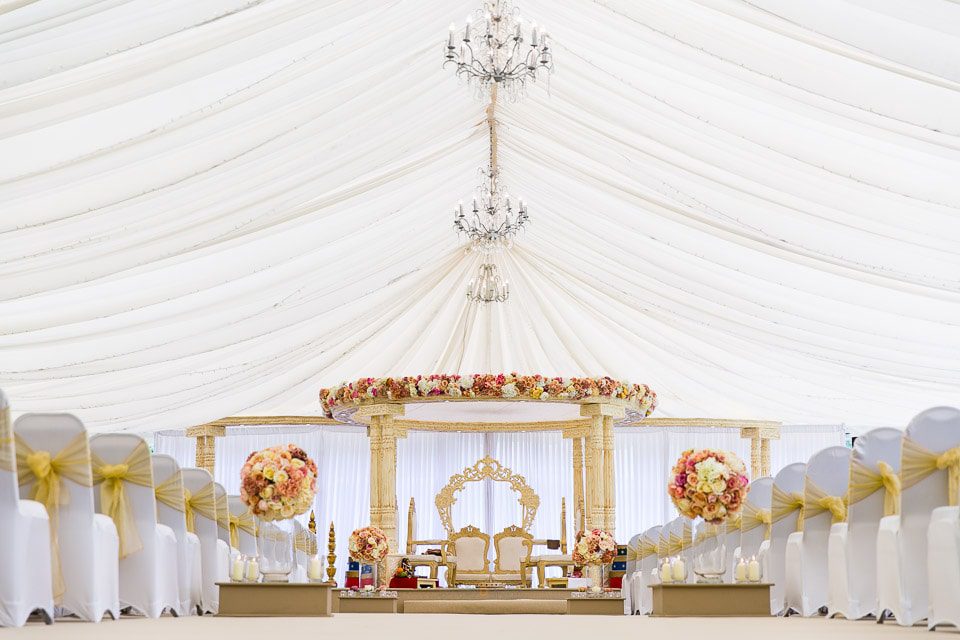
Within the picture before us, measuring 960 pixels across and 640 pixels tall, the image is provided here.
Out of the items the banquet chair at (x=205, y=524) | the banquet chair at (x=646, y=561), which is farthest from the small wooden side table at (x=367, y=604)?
the banquet chair at (x=646, y=561)

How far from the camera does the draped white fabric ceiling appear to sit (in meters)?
6.59

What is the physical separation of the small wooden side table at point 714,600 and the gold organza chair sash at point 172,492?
9.39 ft

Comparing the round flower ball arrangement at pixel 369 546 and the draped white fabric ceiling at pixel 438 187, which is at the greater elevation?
the draped white fabric ceiling at pixel 438 187

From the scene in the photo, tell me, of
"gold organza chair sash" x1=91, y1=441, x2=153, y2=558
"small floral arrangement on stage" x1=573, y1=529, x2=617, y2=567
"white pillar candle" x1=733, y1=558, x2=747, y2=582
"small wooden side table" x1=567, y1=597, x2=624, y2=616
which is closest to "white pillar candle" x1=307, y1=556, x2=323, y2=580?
"gold organza chair sash" x1=91, y1=441, x2=153, y2=558

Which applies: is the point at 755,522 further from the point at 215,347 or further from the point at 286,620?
the point at 215,347

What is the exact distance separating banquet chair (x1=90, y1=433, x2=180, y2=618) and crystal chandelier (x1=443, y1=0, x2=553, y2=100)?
3472mm

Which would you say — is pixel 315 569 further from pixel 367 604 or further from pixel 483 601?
pixel 483 601

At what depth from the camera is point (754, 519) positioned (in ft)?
25.8

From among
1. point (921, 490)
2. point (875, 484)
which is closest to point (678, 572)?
point (875, 484)

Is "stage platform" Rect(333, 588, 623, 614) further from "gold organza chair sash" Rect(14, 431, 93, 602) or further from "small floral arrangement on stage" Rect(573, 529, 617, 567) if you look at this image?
"gold organza chair sash" Rect(14, 431, 93, 602)

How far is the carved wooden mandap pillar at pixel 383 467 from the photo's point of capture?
13805mm

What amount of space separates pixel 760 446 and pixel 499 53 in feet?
35.9

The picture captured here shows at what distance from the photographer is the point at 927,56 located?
588 centimetres

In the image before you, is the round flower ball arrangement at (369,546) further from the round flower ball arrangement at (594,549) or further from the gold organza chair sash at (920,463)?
the gold organza chair sash at (920,463)
